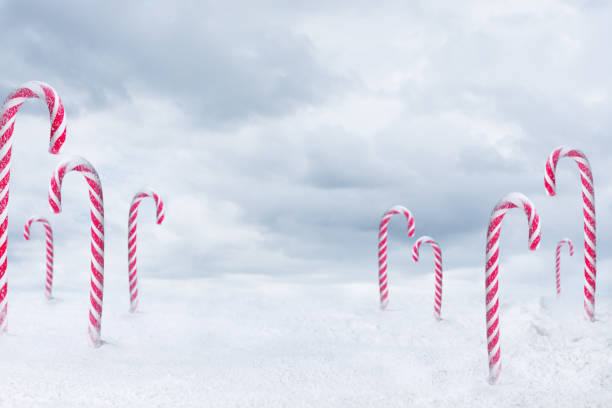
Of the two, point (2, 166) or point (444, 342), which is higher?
point (2, 166)

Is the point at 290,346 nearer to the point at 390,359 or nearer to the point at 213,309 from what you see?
the point at 390,359

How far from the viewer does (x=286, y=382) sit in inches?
337

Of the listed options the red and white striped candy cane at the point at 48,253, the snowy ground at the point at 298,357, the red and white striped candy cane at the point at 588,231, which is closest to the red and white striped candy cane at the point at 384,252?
the snowy ground at the point at 298,357

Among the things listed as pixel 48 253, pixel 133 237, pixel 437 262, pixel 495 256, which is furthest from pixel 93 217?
pixel 437 262

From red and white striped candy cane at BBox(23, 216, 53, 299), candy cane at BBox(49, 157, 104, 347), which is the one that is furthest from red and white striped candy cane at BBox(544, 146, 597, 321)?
red and white striped candy cane at BBox(23, 216, 53, 299)

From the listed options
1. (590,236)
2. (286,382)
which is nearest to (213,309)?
(286,382)

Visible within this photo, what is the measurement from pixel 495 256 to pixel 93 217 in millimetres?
6029

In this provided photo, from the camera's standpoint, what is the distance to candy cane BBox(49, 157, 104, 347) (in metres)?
9.96

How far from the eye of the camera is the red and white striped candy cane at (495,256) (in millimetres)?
8070

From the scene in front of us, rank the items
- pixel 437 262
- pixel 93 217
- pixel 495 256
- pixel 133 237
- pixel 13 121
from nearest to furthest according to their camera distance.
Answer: pixel 495 256, pixel 13 121, pixel 93 217, pixel 133 237, pixel 437 262

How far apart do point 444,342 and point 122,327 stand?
5.97 metres

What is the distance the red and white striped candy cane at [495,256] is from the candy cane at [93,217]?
19.0 feet

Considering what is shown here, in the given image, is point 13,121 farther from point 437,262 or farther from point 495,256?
point 437,262

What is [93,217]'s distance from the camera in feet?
34.0
